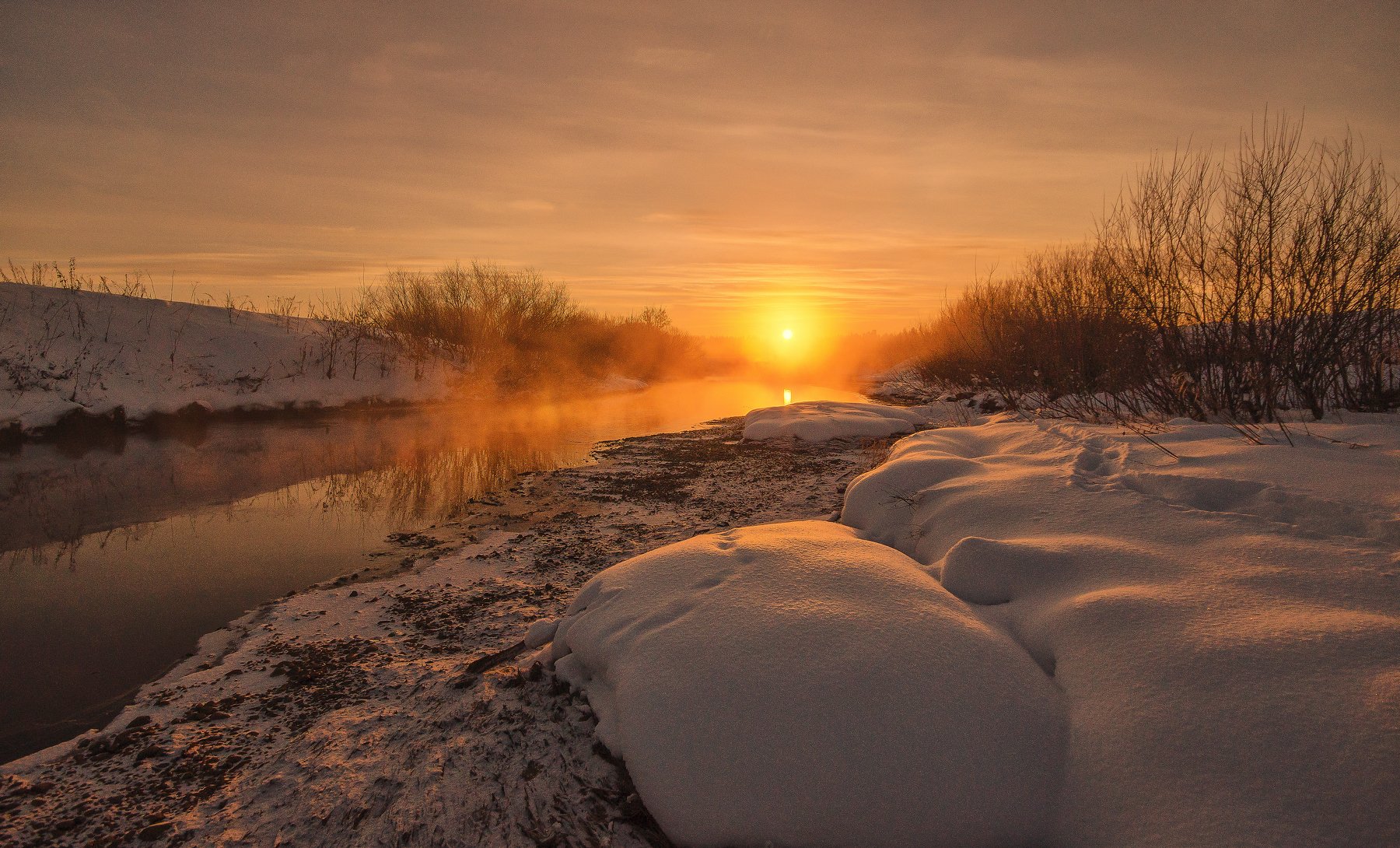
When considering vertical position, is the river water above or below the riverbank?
above

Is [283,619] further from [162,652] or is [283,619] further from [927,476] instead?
[927,476]

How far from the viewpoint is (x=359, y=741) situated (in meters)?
2.56

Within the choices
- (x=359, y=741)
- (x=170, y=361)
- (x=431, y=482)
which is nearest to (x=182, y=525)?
(x=431, y=482)

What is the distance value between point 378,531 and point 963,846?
218 inches

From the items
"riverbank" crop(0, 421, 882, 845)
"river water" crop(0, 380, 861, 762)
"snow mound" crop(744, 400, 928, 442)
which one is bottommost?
"riverbank" crop(0, 421, 882, 845)

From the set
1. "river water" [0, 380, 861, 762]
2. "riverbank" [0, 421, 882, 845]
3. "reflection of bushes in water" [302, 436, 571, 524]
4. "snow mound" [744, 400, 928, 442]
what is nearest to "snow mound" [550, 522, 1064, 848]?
"riverbank" [0, 421, 882, 845]

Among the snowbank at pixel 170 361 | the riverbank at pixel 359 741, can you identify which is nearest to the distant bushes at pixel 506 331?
the snowbank at pixel 170 361

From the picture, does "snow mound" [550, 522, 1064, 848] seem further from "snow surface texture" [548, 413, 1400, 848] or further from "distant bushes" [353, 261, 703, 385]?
"distant bushes" [353, 261, 703, 385]

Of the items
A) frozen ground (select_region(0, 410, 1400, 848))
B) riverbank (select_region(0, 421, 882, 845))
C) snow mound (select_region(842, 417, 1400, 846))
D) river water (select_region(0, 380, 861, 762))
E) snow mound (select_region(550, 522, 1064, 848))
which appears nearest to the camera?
snow mound (select_region(842, 417, 1400, 846))

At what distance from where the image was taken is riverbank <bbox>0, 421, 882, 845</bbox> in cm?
212

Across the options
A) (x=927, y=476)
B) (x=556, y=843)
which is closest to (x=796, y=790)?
(x=556, y=843)

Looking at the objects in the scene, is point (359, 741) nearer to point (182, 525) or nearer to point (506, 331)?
point (182, 525)

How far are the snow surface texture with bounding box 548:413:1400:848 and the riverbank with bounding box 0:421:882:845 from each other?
0.27 meters

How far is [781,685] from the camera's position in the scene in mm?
2139
